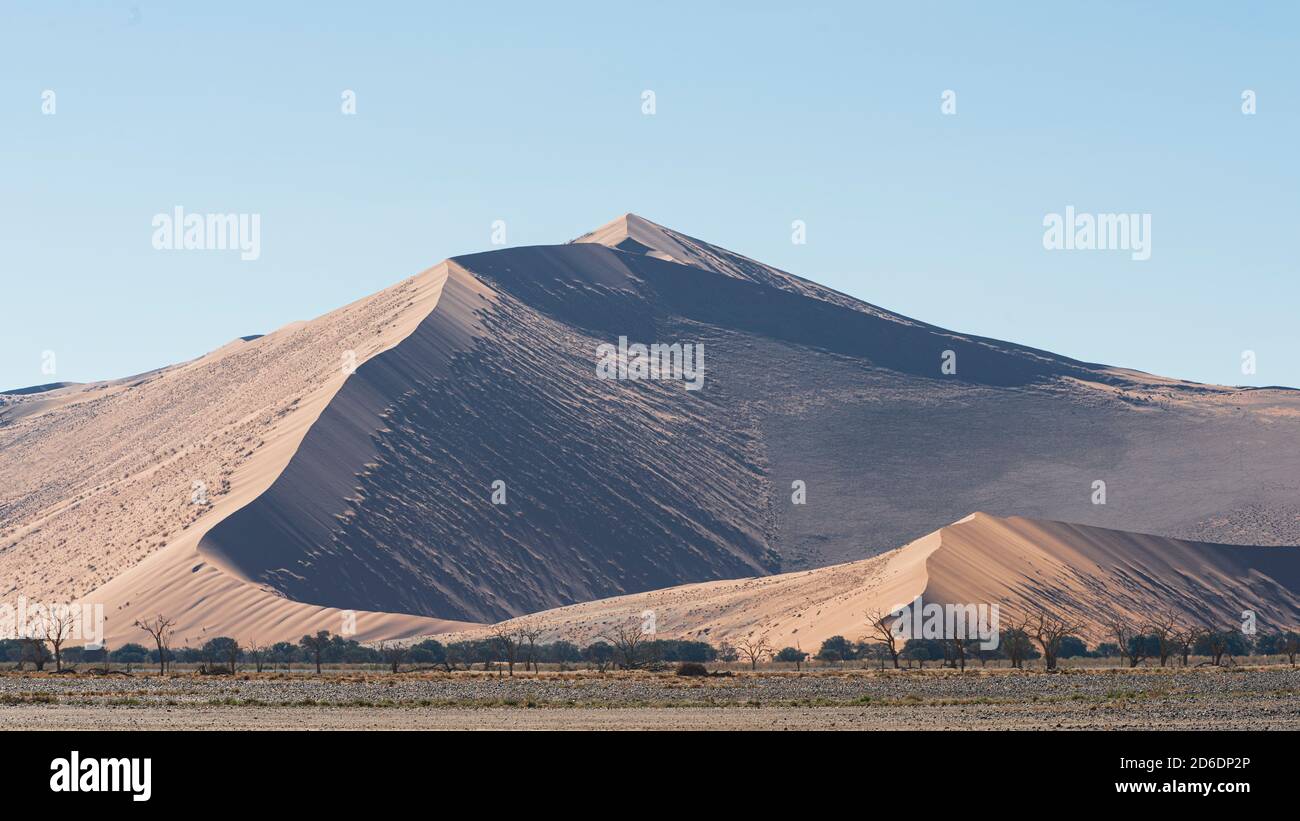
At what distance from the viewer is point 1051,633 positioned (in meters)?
64.6

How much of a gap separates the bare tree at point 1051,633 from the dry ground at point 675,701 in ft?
12.5

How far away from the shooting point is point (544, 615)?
10531cm

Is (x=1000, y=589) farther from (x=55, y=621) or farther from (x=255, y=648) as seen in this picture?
(x=55, y=621)

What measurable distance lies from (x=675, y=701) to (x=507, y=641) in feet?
118

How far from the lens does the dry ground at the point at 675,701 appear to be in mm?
30188

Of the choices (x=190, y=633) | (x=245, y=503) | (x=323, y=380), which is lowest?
(x=190, y=633)

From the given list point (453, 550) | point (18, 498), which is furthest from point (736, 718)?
point (18, 498)

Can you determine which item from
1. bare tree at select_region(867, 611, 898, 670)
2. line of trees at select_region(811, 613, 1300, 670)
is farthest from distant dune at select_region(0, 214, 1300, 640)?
bare tree at select_region(867, 611, 898, 670)

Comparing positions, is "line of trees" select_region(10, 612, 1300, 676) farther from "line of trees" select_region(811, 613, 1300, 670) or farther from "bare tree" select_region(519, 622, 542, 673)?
"bare tree" select_region(519, 622, 542, 673)

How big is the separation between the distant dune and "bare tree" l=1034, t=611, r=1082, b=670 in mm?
4190

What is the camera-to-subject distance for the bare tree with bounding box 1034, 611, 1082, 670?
5746 cm

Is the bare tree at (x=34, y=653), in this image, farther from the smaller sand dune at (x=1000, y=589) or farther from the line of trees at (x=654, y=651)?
the smaller sand dune at (x=1000, y=589)
